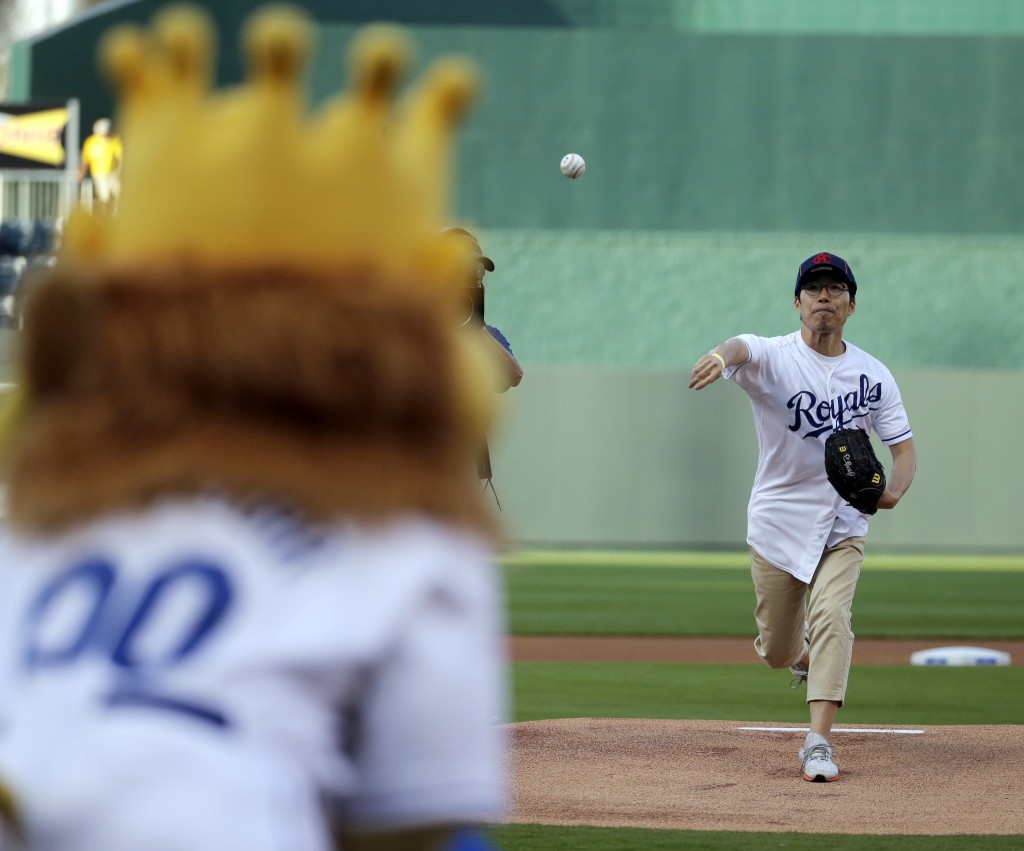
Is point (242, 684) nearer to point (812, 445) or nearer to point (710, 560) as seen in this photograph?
point (812, 445)

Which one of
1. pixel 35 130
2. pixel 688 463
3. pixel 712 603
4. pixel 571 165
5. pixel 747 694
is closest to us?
pixel 747 694

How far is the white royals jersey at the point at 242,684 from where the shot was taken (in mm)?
1474

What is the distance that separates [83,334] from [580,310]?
23.6m

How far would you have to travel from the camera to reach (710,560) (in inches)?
813

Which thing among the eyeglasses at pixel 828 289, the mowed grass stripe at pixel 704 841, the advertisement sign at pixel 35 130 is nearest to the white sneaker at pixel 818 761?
the mowed grass stripe at pixel 704 841

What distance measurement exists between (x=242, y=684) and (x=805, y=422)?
5.63 metres

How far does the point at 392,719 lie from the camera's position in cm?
154

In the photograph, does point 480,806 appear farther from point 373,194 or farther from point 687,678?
point 687,678

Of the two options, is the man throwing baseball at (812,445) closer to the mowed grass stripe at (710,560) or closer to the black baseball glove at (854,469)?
the black baseball glove at (854,469)

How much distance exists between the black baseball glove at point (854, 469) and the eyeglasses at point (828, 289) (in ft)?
1.75

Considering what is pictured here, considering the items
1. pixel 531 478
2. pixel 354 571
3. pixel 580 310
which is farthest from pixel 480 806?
pixel 580 310

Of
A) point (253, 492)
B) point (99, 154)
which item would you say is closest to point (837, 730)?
point (253, 492)

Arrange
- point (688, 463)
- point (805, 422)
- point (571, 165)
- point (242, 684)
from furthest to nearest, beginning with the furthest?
point (688, 463) < point (571, 165) < point (805, 422) < point (242, 684)

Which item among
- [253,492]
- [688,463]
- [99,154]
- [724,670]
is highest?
[99,154]
